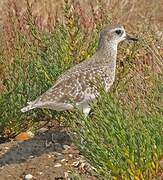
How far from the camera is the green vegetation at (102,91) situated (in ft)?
15.9

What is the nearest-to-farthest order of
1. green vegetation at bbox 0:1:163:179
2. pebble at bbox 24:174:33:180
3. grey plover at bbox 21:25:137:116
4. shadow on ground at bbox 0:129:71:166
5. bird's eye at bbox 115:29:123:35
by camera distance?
green vegetation at bbox 0:1:163:179
pebble at bbox 24:174:33:180
grey plover at bbox 21:25:137:116
shadow on ground at bbox 0:129:71:166
bird's eye at bbox 115:29:123:35

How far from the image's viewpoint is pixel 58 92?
627cm

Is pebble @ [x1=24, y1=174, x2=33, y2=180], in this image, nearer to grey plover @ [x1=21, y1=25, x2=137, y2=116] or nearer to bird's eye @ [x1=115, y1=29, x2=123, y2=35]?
grey plover @ [x1=21, y1=25, x2=137, y2=116]

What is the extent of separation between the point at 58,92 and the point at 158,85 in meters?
1.26

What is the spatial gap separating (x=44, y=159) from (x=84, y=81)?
0.79 metres

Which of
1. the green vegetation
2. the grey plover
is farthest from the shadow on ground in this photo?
the grey plover

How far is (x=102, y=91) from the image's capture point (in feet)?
16.7

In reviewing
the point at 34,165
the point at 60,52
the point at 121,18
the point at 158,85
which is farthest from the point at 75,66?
the point at 121,18

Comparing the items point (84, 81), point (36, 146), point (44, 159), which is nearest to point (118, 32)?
point (84, 81)

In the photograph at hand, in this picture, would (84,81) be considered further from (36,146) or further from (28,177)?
(28,177)

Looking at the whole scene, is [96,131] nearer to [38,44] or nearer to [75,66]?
[75,66]

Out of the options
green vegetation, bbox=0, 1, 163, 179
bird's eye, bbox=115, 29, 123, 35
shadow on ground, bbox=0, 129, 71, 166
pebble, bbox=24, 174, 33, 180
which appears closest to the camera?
green vegetation, bbox=0, 1, 163, 179

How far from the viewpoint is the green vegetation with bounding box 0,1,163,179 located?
4859 mm

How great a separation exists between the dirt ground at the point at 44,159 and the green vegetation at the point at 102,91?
26 cm
